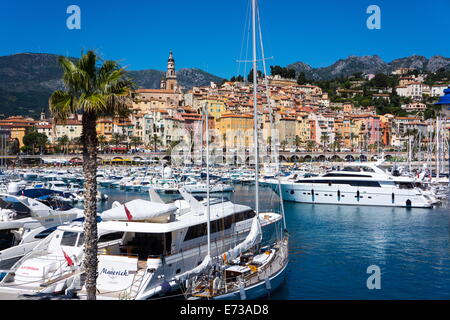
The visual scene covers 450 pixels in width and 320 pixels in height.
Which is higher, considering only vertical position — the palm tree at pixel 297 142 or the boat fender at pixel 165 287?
the palm tree at pixel 297 142

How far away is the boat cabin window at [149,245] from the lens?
A: 12.3m

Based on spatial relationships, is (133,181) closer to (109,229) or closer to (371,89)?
(109,229)

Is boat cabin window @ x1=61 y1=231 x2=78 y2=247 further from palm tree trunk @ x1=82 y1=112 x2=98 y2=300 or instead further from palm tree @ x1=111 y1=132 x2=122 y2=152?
palm tree @ x1=111 y1=132 x2=122 y2=152

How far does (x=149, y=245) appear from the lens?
1241cm

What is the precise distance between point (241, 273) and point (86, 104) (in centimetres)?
734

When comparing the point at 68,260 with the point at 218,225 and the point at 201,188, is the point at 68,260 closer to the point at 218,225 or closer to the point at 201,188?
the point at 218,225

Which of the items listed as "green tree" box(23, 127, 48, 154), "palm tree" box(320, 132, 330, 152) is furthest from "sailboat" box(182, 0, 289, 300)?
"palm tree" box(320, 132, 330, 152)

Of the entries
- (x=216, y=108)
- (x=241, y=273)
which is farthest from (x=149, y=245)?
(x=216, y=108)

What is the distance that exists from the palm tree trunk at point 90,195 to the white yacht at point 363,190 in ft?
101

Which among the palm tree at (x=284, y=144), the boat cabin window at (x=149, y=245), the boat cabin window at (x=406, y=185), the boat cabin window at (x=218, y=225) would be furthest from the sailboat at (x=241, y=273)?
the palm tree at (x=284, y=144)

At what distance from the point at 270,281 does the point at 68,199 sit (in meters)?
27.8

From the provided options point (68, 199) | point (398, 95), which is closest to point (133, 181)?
point (68, 199)

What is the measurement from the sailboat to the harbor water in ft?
3.22

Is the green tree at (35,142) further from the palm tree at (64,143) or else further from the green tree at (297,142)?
the green tree at (297,142)
